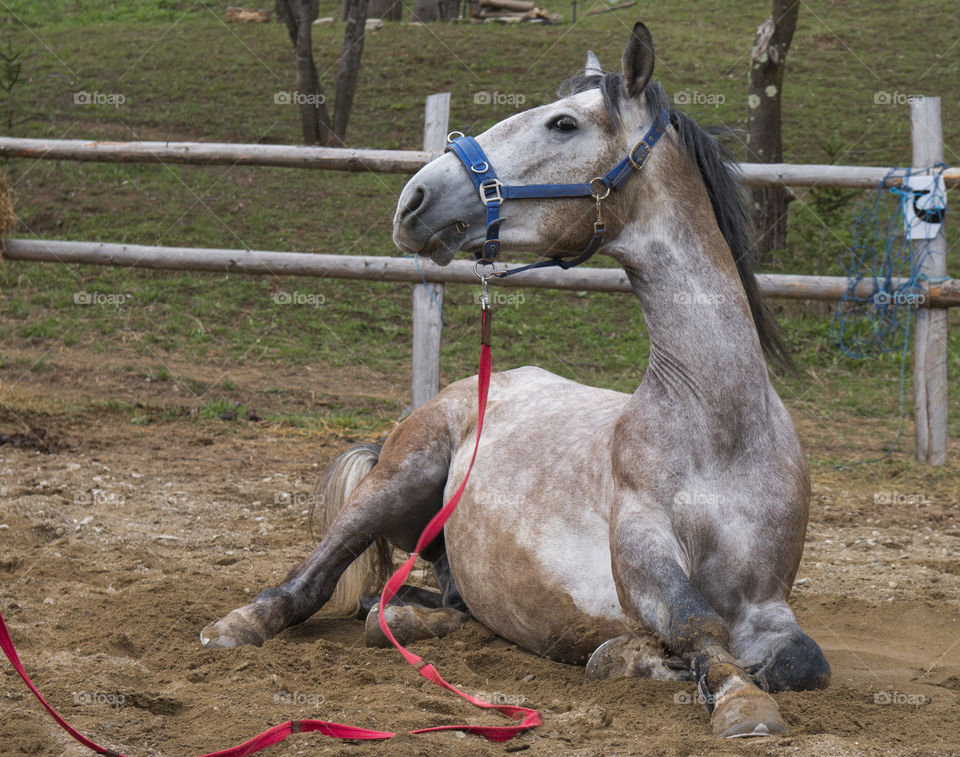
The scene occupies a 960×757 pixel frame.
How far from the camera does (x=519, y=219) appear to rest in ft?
9.99

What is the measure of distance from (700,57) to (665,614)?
59.6 feet

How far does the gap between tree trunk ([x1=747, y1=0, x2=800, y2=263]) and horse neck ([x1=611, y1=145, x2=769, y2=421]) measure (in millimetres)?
8517

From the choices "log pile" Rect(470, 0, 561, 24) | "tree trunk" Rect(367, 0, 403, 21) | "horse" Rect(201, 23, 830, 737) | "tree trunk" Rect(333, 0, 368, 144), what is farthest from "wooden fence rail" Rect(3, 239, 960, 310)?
"log pile" Rect(470, 0, 561, 24)

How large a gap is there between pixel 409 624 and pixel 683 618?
133 centimetres

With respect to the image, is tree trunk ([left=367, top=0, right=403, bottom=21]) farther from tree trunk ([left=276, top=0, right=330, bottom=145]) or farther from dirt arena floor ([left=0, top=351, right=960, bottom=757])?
dirt arena floor ([left=0, top=351, right=960, bottom=757])

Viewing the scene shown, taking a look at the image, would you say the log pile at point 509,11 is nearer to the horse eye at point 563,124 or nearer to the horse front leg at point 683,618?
the horse eye at point 563,124

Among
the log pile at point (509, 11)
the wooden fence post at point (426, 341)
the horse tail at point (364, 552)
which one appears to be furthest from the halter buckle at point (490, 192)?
the log pile at point (509, 11)

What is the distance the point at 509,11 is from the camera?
2333cm

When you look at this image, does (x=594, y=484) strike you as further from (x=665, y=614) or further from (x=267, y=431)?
(x=267, y=431)

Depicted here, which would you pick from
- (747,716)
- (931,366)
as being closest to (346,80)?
(931,366)

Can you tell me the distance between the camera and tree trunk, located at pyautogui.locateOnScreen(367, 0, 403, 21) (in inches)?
912

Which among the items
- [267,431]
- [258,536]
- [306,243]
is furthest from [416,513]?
[306,243]

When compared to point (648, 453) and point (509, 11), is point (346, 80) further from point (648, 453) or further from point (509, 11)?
point (648, 453)

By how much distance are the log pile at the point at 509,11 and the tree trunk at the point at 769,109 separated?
11946mm
